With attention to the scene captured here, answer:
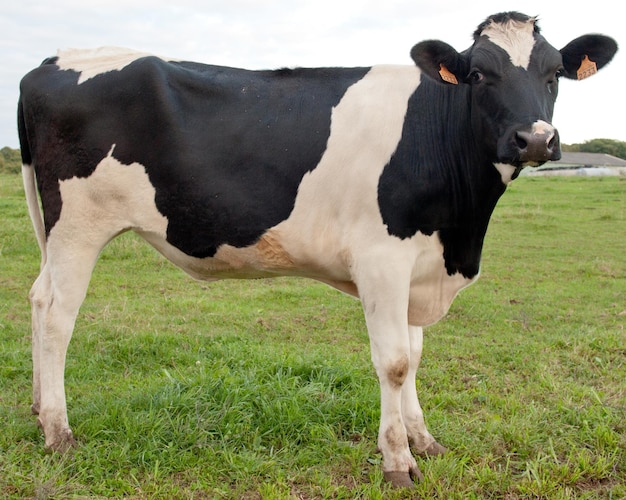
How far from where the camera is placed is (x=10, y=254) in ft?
34.9

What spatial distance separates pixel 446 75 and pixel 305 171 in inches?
39.8

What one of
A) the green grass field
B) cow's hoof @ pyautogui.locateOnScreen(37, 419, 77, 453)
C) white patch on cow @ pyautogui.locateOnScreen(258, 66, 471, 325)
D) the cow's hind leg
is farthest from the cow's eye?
cow's hoof @ pyautogui.locateOnScreen(37, 419, 77, 453)

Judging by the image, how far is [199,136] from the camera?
13.7 ft

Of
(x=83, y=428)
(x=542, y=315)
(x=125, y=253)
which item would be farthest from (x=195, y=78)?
(x=125, y=253)

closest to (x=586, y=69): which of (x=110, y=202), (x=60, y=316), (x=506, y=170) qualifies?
(x=506, y=170)

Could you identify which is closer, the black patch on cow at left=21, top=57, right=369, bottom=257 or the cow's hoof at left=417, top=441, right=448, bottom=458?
the black patch on cow at left=21, top=57, right=369, bottom=257

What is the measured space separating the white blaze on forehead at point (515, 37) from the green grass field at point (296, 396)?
234 centimetres

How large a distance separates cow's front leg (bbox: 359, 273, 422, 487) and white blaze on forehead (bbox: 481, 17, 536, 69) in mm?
1408

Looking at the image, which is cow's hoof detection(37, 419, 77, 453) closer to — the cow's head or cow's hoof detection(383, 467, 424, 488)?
cow's hoof detection(383, 467, 424, 488)

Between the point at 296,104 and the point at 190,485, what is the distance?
2336mm

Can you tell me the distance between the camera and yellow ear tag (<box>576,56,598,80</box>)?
14.0 feet

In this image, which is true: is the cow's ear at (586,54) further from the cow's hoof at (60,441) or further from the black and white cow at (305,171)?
the cow's hoof at (60,441)

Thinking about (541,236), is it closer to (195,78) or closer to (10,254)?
(10,254)

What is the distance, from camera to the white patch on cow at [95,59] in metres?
4.39
